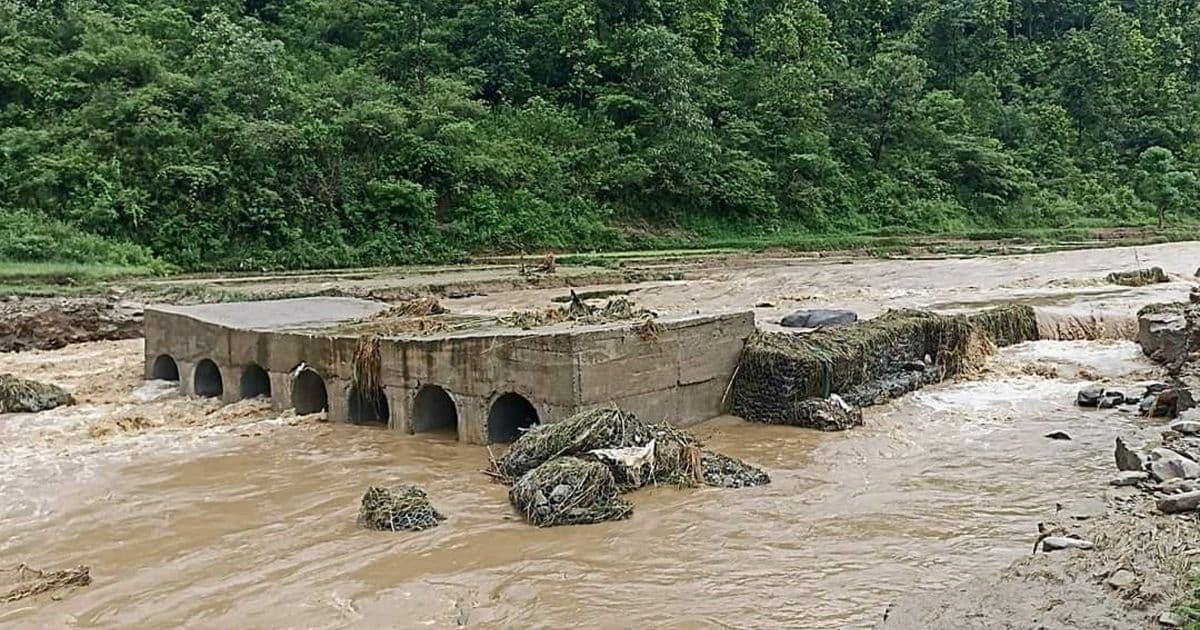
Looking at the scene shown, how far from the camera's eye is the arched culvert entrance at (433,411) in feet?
44.6

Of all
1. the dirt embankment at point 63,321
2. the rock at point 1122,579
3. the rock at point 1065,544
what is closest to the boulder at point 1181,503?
the rock at point 1065,544

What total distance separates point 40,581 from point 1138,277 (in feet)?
88.2

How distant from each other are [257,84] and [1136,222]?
3996 centimetres

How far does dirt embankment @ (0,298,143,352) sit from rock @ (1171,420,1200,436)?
19936mm

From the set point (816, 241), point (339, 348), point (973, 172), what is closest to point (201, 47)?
point (816, 241)

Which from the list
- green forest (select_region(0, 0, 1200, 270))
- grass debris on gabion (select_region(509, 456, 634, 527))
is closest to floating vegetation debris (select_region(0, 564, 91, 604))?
grass debris on gabion (select_region(509, 456, 634, 527))

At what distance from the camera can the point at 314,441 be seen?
13.3 meters

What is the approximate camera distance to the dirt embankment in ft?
70.0

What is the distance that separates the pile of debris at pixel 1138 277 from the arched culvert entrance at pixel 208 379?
2224 centimetres

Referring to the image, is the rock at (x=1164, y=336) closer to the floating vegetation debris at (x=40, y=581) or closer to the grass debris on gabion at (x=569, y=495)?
the grass debris on gabion at (x=569, y=495)

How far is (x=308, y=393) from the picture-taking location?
1518cm

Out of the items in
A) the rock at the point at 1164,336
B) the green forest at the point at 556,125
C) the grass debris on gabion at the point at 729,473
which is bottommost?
the grass debris on gabion at the point at 729,473

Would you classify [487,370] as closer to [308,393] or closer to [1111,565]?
[308,393]

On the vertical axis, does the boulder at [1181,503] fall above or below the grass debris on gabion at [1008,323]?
below
